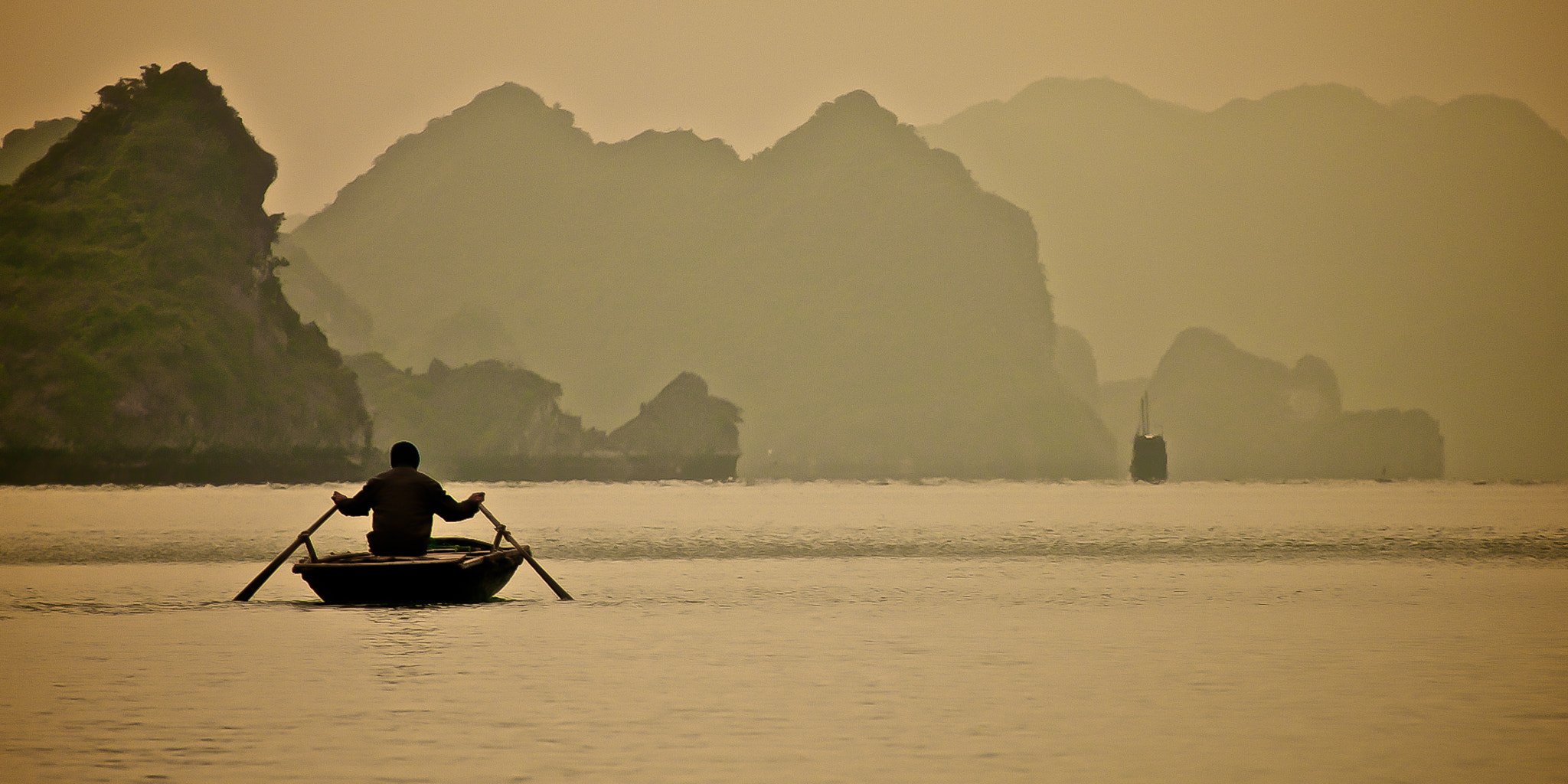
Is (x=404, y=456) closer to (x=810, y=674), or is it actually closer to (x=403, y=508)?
(x=403, y=508)

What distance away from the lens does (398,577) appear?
2703cm

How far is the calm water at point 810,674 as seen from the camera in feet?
42.4

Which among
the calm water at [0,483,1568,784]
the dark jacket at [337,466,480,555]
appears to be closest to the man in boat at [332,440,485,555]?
the dark jacket at [337,466,480,555]

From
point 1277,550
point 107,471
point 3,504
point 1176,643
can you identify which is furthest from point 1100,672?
point 107,471

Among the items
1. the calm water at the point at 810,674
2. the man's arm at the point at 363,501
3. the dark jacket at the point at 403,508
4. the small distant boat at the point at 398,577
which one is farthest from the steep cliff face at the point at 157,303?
the man's arm at the point at 363,501

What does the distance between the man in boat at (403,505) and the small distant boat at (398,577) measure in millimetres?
332

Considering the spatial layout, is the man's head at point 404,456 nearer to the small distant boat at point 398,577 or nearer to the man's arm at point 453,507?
the man's arm at point 453,507

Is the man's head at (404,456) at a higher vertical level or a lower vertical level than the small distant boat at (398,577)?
higher

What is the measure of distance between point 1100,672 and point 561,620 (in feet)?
35.4

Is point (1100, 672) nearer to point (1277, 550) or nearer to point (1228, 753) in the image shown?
point (1228, 753)

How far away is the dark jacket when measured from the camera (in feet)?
87.1

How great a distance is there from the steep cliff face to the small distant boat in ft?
442

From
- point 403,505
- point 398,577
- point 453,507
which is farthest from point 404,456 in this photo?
point 398,577

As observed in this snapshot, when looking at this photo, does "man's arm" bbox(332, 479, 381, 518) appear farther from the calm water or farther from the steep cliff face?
the steep cliff face
